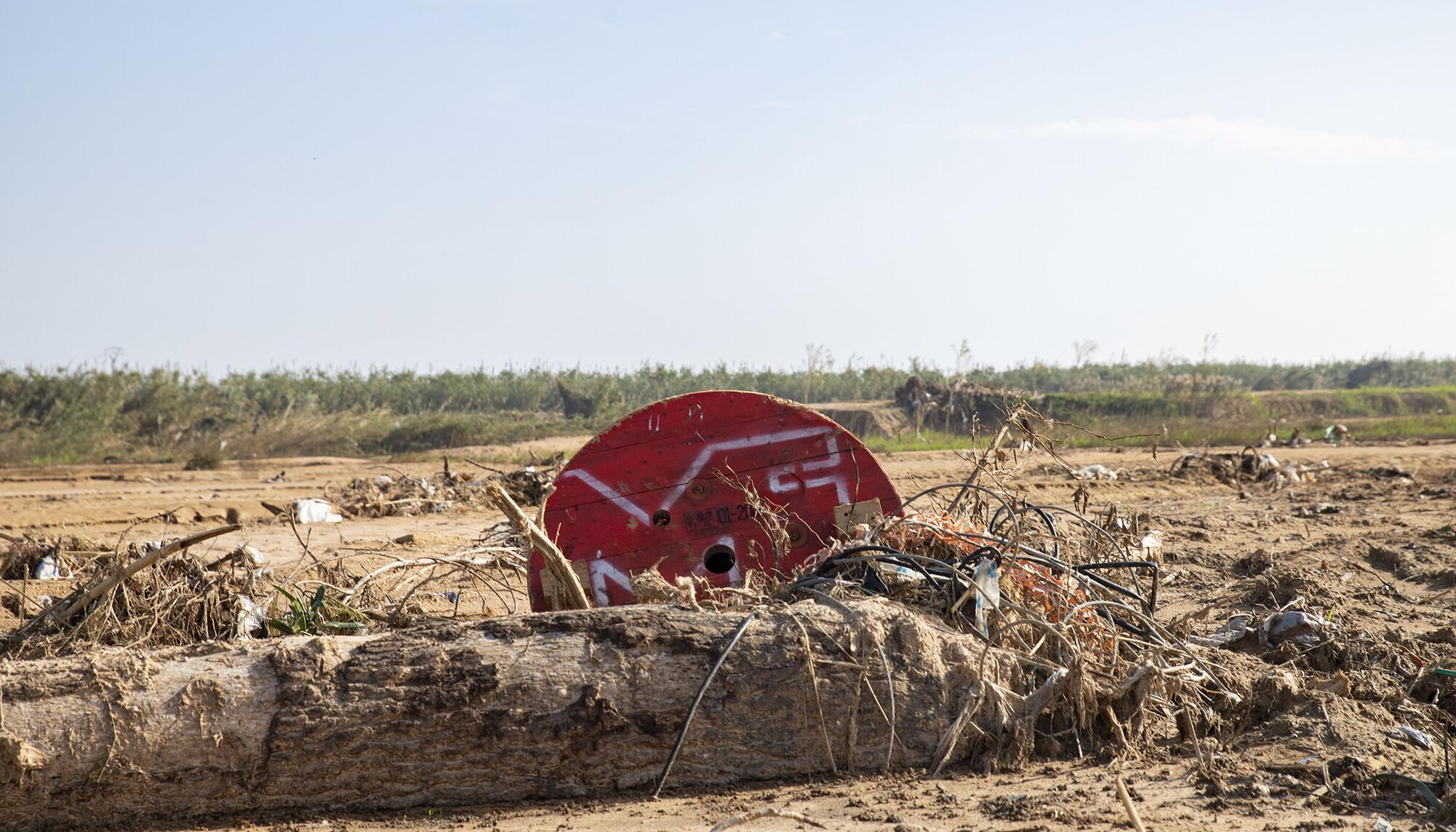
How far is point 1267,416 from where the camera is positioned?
21.2 metres

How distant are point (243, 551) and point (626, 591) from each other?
1.53 metres

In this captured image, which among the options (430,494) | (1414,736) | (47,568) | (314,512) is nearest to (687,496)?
(1414,736)

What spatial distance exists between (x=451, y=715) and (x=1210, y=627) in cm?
346

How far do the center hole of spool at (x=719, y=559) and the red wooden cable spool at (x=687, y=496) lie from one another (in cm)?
1

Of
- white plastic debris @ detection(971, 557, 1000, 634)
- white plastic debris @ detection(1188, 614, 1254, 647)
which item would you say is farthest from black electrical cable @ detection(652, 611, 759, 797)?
white plastic debris @ detection(1188, 614, 1254, 647)

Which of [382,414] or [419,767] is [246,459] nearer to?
[382,414]

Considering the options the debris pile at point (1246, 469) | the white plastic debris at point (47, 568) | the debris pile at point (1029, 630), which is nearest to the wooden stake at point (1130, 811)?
the debris pile at point (1029, 630)

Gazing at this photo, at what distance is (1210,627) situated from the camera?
185 inches

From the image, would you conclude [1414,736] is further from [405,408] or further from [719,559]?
[405,408]

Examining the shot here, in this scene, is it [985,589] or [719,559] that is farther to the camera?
[719,559]

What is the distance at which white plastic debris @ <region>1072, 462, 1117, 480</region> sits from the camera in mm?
11953

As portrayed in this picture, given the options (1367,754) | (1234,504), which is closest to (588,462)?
(1367,754)

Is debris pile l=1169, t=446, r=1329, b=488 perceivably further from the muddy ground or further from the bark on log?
the bark on log

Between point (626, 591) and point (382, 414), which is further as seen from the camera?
point (382, 414)
